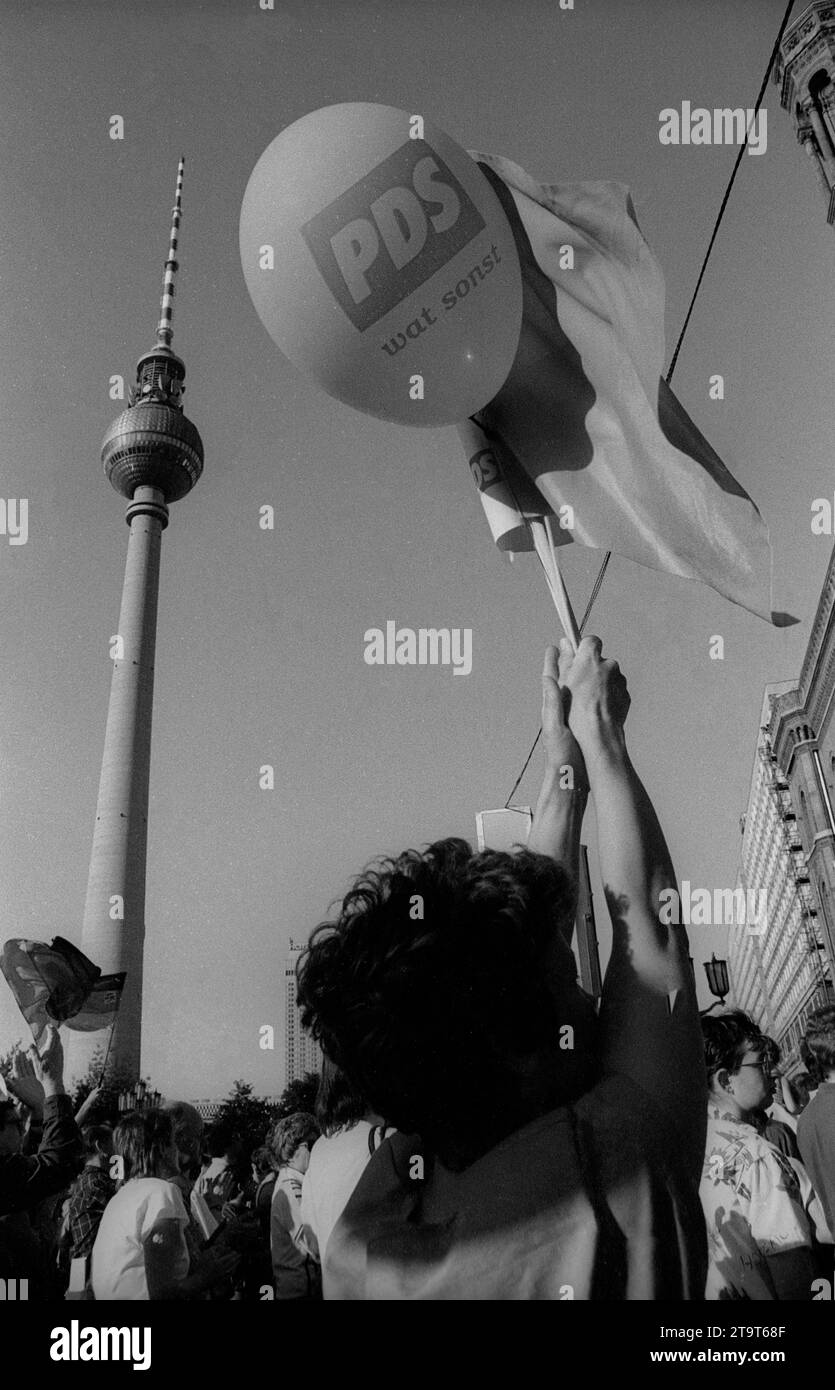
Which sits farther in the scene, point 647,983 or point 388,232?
point 388,232

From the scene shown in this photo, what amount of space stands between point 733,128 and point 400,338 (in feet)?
7.93

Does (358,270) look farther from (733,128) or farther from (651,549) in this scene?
(733,128)

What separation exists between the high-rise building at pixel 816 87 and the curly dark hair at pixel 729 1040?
10751mm

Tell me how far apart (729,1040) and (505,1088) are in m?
1.19

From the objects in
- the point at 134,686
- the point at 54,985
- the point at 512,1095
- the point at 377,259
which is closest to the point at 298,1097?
the point at 54,985

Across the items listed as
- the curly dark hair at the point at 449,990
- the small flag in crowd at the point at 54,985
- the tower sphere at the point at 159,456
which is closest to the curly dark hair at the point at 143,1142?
the small flag in crowd at the point at 54,985

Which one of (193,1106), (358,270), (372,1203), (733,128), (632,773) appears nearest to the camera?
(372,1203)

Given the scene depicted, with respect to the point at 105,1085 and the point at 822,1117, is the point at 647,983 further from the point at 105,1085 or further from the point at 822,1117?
the point at 105,1085

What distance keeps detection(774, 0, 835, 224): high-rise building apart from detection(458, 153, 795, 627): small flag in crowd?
882 cm

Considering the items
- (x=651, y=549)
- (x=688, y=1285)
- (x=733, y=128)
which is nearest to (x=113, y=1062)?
(x=688, y=1285)

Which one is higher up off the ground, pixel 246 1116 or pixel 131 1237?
pixel 246 1116

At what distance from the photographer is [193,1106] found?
12.7ft

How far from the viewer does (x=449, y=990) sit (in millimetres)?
2516

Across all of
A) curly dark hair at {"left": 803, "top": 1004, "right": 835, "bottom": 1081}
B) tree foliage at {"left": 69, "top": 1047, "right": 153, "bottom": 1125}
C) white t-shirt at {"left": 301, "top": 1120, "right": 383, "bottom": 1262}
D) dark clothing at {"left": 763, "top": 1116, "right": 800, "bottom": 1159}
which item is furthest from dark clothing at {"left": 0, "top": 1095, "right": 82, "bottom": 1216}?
curly dark hair at {"left": 803, "top": 1004, "right": 835, "bottom": 1081}
